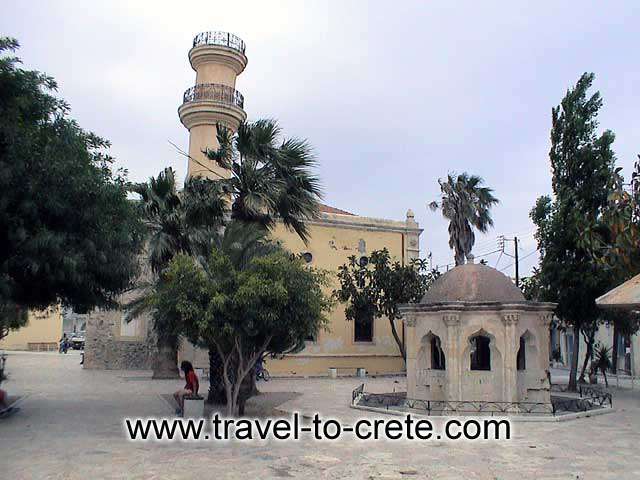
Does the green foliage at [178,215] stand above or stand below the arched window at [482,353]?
above

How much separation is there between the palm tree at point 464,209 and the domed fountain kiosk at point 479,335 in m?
9.14

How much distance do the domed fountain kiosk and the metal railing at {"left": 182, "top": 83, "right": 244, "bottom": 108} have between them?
58.4 ft

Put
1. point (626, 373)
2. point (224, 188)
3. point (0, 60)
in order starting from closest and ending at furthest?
point (0, 60)
point (224, 188)
point (626, 373)

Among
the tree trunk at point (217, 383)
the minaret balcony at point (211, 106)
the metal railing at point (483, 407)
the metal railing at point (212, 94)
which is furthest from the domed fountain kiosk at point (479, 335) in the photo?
the metal railing at point (212, 94)

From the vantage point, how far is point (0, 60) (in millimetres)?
12156

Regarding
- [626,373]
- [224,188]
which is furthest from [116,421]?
[626,373]

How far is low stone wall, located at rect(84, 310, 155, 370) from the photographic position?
31.3 meters

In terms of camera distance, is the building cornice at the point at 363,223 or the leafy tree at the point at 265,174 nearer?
the leafy tree at the point at 265,174

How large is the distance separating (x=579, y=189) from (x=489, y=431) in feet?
44.2

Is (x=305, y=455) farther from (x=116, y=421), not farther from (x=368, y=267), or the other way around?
(x=368, y=267)

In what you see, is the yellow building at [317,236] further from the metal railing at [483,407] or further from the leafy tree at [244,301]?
the leafy tree at [244,301]

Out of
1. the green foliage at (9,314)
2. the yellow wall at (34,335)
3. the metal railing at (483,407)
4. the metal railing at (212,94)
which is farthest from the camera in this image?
the yellow wall at (34,335)

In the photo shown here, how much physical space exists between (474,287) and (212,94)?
18.9 metres

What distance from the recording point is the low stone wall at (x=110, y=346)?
103ft
